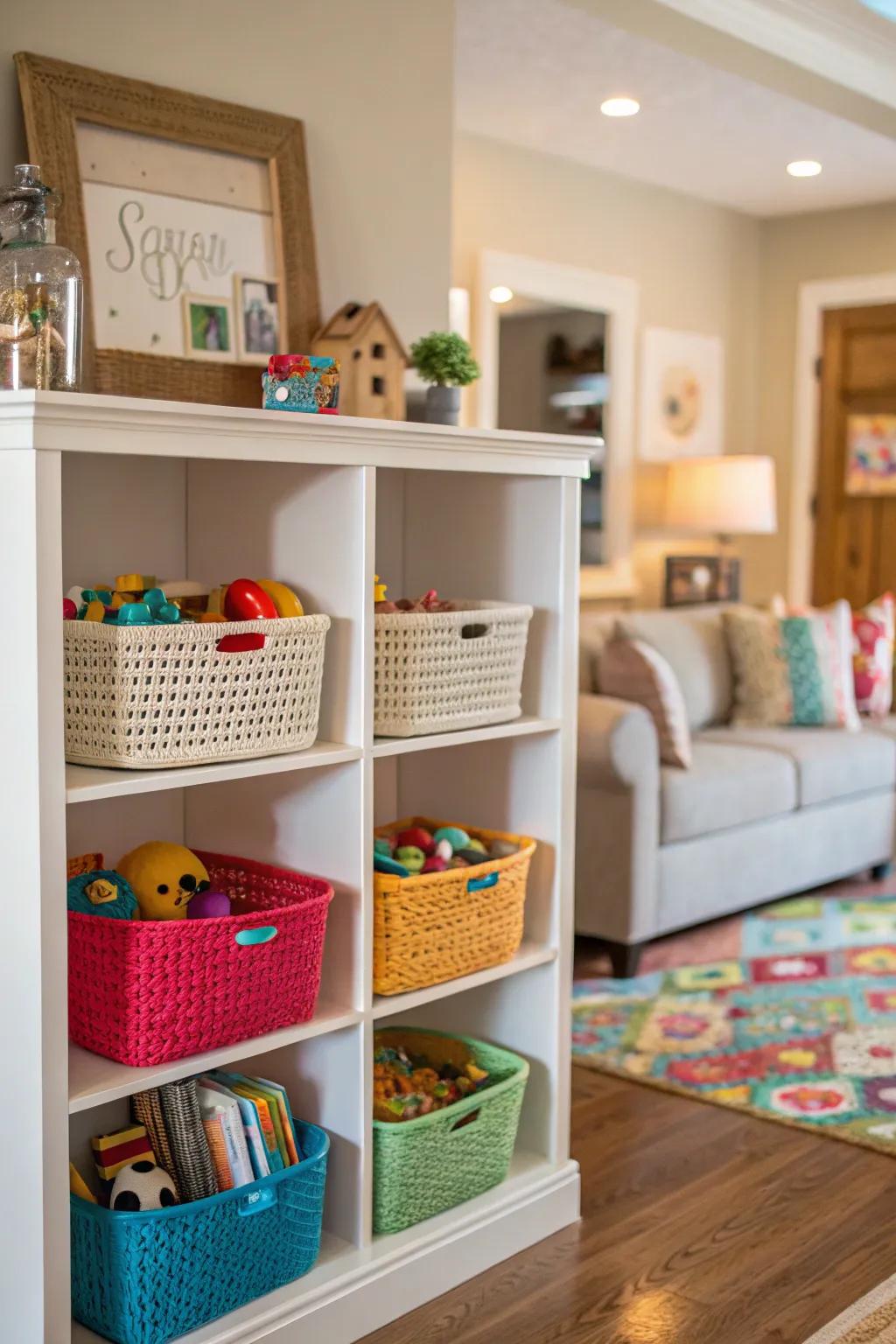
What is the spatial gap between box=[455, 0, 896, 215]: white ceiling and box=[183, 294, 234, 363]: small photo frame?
151 centimetres

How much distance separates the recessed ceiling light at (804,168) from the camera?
17.5 feet

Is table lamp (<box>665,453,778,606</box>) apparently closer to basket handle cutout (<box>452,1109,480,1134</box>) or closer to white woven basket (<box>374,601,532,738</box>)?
white woven basket (<box>374,601,532,738</box>)

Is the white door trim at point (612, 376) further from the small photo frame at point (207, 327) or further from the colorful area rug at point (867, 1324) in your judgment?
the colorful area rug at point (867, 1324)

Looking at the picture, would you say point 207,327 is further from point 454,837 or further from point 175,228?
point 454,837

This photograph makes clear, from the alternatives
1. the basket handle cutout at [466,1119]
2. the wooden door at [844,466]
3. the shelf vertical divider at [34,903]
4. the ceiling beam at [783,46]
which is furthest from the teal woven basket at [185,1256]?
the wooden door at [844,466]

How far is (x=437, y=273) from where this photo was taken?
2812mm

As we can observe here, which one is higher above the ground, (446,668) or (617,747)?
(446,668)

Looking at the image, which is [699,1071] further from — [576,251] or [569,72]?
[576,251]

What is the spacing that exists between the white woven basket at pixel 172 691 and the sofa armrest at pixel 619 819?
196 centimetres

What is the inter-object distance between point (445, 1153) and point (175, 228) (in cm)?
154

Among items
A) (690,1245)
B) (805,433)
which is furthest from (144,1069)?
(805,433)

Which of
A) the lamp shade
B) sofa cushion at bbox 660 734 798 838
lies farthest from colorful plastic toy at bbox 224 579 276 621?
the lamp shade

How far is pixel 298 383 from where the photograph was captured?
2090 millimetres

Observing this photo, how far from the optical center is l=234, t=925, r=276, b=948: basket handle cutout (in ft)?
6.44
